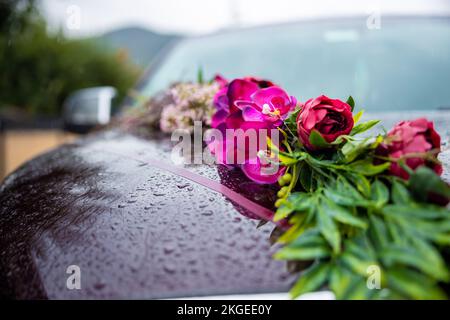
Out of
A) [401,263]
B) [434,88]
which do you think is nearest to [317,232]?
[401,263]

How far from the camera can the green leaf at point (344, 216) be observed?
0.76m

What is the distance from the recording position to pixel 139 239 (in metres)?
0.86

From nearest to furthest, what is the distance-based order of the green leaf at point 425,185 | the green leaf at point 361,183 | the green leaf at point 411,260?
the green leaf at point 411,260 < the green leaf at point 425,185 < the green leaf at point 361,183

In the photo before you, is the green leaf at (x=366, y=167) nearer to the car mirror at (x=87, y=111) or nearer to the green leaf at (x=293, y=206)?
the green leaf at (x=293, y=206)

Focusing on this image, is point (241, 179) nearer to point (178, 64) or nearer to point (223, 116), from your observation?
point (223, 116)

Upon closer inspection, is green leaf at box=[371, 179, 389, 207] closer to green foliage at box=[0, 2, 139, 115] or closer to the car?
the car

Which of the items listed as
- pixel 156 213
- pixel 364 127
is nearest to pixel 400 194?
pixel 364 127

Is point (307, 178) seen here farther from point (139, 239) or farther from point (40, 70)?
point (40, 70)

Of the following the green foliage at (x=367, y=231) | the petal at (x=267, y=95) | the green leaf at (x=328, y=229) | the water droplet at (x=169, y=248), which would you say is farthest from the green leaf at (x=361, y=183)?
the water droplet at (x=169, y=248)

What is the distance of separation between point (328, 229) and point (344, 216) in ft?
0.15

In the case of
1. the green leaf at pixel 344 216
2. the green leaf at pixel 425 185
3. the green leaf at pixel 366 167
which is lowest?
the green leaf at pixel 344 216

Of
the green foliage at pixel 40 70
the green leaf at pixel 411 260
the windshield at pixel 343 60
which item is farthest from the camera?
the green foliage at pixel 40 70

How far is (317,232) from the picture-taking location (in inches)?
31.1

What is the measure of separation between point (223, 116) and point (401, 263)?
756 mm
